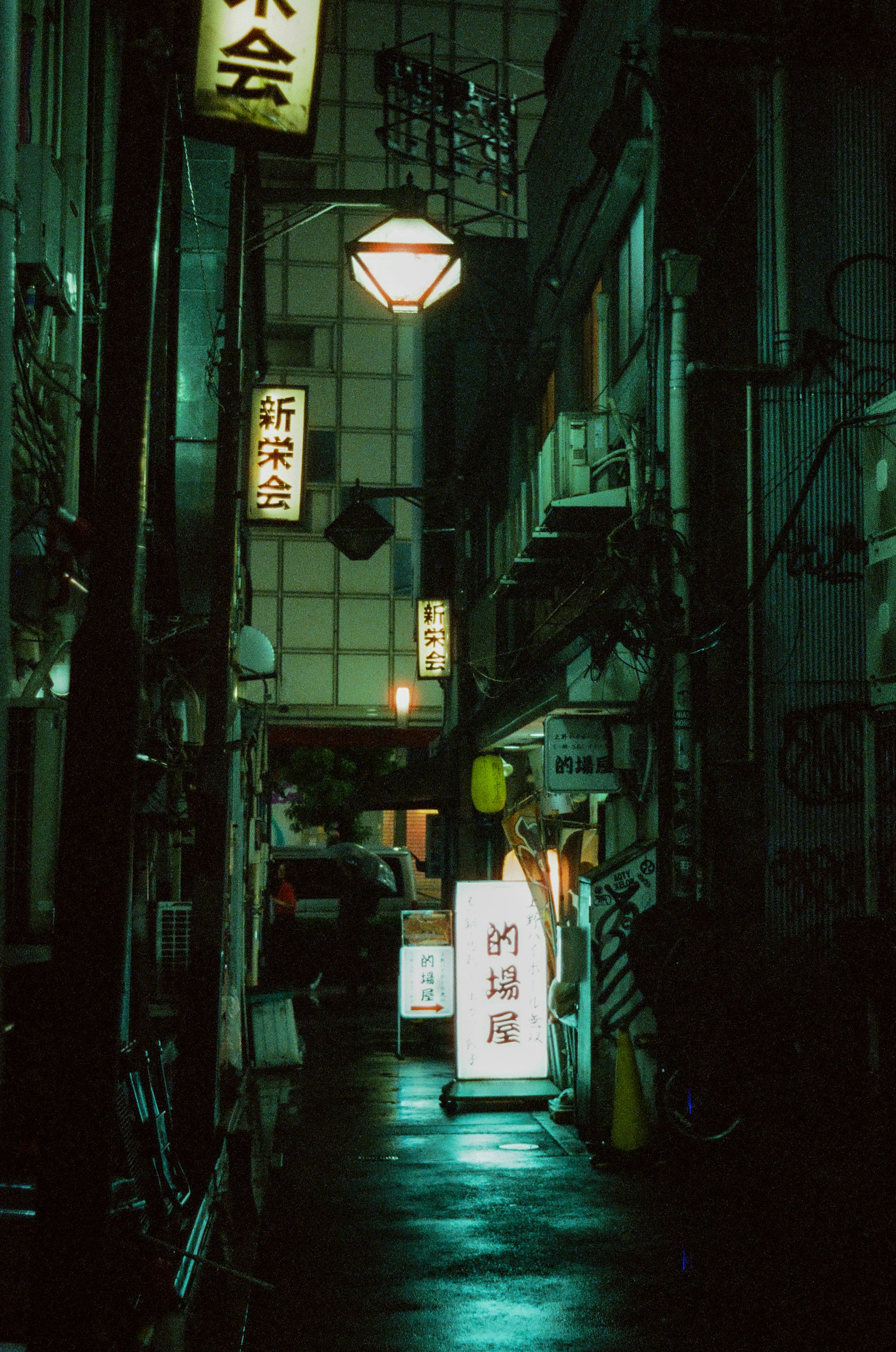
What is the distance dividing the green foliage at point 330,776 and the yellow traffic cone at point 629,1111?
84.9 ft

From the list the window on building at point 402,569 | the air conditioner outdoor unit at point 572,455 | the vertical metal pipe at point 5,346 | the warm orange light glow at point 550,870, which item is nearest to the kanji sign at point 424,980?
the warm orange light glow at point 550,870

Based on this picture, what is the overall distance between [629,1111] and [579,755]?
12.7ft

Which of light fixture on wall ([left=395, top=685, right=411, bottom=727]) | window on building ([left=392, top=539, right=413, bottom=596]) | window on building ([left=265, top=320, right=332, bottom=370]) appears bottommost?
light fixture on wall ([left=395, top=685, right=411, bottom=727])

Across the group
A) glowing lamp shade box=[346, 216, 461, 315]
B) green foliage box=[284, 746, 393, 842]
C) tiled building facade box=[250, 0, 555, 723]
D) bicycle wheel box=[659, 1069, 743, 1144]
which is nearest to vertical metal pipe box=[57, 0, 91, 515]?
glowing lamp shade box=[346, 216, 461, 315]

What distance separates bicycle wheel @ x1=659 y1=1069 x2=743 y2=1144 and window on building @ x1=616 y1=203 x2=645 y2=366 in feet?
25.9

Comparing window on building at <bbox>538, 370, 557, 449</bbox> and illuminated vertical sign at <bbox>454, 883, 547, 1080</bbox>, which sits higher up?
window on building at <bbox>538, 370, 557, 449</bbox>

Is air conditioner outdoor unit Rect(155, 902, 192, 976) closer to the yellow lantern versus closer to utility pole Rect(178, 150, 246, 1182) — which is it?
utility pole Rect(178, 150, 246, 1182)

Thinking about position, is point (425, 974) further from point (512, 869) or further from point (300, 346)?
point (300, 346)

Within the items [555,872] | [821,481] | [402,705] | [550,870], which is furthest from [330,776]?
[821,481]

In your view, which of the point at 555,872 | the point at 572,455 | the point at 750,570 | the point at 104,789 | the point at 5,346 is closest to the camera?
the point at 104,789

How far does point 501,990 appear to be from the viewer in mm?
14211

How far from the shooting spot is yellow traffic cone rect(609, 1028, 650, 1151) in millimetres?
11656

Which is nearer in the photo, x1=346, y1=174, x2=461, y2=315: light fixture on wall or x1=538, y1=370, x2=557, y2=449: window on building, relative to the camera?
x1=346, y1=174, x2=461, y2=315: light fixture on wall

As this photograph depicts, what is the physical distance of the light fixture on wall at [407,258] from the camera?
35.0 ft
